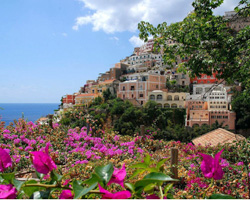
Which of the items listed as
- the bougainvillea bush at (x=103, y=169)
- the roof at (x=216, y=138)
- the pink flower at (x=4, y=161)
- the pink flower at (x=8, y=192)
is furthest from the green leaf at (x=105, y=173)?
the roof at (x=216, y=138)

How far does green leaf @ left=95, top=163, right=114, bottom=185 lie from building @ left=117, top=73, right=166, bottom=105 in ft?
94.9

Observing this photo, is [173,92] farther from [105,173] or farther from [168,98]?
[105,173]

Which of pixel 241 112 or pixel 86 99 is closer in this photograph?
pixel 241 112

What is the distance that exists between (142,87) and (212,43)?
25628 mm

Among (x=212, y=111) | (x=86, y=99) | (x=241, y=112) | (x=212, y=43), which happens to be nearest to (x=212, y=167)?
(x=212, y=43)

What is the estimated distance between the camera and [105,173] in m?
0.67

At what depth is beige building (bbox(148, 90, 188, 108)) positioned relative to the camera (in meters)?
27.9

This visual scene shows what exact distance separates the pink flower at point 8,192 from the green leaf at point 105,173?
251 millimetres

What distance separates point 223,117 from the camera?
76.3 feet

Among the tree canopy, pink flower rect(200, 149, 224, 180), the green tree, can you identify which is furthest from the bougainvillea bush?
the green tree

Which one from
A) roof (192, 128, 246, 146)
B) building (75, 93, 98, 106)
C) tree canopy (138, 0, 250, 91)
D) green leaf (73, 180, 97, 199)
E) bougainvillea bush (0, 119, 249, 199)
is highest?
tree canopy (138, 0, 250, 91)

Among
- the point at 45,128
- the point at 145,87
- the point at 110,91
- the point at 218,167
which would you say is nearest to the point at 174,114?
the point at 145,87

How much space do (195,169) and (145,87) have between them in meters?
26.6

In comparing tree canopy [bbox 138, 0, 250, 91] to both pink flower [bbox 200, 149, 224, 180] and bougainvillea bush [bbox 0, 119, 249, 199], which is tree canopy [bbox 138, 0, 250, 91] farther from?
pink flower [bbox 200, 149, 224, 180]
